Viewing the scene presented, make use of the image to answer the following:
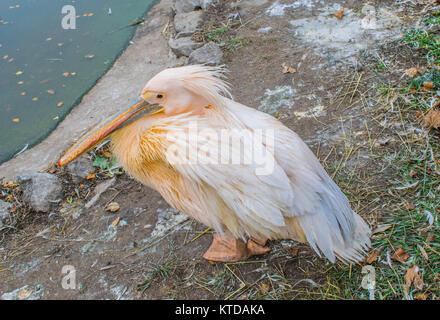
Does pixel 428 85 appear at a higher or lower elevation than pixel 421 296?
higher

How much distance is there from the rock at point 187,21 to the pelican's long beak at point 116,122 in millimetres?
2867

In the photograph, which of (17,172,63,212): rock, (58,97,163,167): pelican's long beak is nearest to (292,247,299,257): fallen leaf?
(58,97,163,167): pelican's long beak

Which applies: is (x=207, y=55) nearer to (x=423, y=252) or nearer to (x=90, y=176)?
(x=90, y=176)

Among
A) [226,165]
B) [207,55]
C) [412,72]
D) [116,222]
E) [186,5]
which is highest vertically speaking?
[226,165]

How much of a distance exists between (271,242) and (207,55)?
100 inches

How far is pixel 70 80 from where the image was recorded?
4941mm

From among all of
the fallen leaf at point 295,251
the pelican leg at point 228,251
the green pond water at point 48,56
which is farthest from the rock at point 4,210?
the fallen leaf at point 295,251

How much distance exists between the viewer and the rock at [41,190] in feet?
10.7

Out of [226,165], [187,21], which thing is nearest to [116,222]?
[226,165]

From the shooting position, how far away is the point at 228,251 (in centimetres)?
268

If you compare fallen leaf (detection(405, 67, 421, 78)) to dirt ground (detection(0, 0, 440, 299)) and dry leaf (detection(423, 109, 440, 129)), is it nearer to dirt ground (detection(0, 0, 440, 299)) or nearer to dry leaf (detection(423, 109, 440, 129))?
dirt ground (detection(0, 0, 440, 299))

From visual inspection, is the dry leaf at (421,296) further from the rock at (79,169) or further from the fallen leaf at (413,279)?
the rock at (79,169)

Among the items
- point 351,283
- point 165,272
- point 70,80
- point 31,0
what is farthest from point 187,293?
point 31,0

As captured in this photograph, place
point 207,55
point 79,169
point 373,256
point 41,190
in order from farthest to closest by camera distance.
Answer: point 207,55 < point 79,169 < point 41,190 < point 373,256
